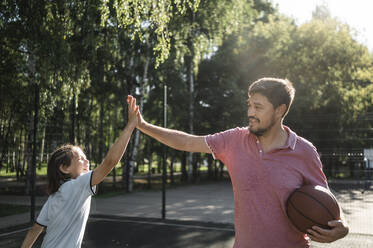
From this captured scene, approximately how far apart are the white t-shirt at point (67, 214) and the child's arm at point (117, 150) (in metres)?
0.11

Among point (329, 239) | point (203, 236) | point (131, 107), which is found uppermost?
point (131, 107)

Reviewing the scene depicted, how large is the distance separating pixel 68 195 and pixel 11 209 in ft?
30.1

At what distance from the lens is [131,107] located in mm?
2461

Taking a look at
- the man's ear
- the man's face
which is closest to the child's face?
the man's face

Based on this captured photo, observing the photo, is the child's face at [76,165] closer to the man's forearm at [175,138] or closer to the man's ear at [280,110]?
the man's forearm at [175,138]

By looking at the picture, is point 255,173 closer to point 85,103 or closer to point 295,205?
point 295,205

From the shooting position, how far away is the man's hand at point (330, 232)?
6.34 feet

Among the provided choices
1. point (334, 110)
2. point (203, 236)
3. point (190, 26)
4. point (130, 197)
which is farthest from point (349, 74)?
point (203, 236)

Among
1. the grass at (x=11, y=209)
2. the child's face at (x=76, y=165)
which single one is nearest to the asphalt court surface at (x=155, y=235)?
the grass at (x=11, y=209)

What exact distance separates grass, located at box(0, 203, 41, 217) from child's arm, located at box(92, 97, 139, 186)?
27.8 feet

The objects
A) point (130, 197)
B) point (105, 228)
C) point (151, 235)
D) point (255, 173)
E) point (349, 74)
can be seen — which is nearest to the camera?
point (255, 173)

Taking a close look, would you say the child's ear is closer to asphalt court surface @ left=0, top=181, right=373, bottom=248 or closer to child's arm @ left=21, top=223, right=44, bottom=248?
child's arm @ left=21, top=223, right=44, bottom=248

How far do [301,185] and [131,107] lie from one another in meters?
1.24

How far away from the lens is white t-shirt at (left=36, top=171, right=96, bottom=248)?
2.40 metres
